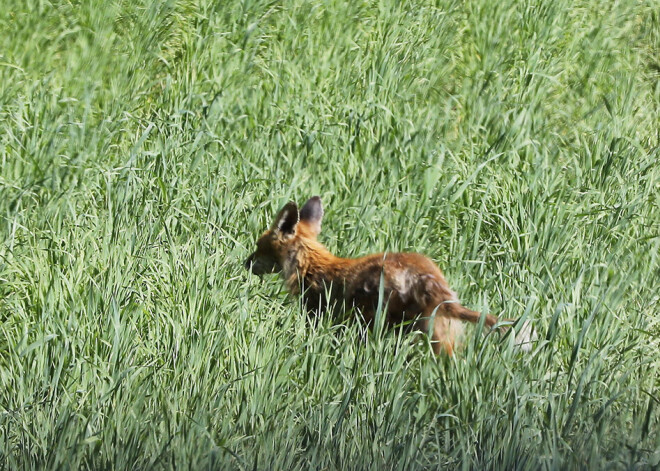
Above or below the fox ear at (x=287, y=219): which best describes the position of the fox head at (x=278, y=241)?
below

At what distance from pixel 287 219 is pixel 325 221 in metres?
0.61

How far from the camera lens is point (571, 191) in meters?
5.91

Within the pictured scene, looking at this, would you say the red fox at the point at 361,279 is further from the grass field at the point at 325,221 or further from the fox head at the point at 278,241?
the grass field at the point at 325,221

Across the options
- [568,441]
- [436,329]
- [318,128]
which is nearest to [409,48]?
[318,128]

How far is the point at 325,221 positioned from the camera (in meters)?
5.82

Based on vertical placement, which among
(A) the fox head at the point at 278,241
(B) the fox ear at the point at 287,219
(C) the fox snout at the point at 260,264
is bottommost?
(C) the fox snout at the point at 260,264

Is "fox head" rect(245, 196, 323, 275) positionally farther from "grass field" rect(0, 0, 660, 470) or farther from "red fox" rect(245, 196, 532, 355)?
"grass field" rect(0, 0, 660, 470)

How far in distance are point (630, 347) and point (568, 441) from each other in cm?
70

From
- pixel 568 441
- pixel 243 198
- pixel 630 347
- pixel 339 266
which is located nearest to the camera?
pixel 568 441

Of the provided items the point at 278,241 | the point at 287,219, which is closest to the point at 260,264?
the point at 278,241

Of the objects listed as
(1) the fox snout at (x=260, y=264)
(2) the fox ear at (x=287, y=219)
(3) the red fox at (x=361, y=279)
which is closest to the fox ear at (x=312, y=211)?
(3) the red fox at (x=361, y=279)

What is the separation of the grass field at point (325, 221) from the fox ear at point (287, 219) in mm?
242

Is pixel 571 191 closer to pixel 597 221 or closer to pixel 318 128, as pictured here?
pixel 597 221

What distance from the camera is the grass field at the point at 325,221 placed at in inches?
148
